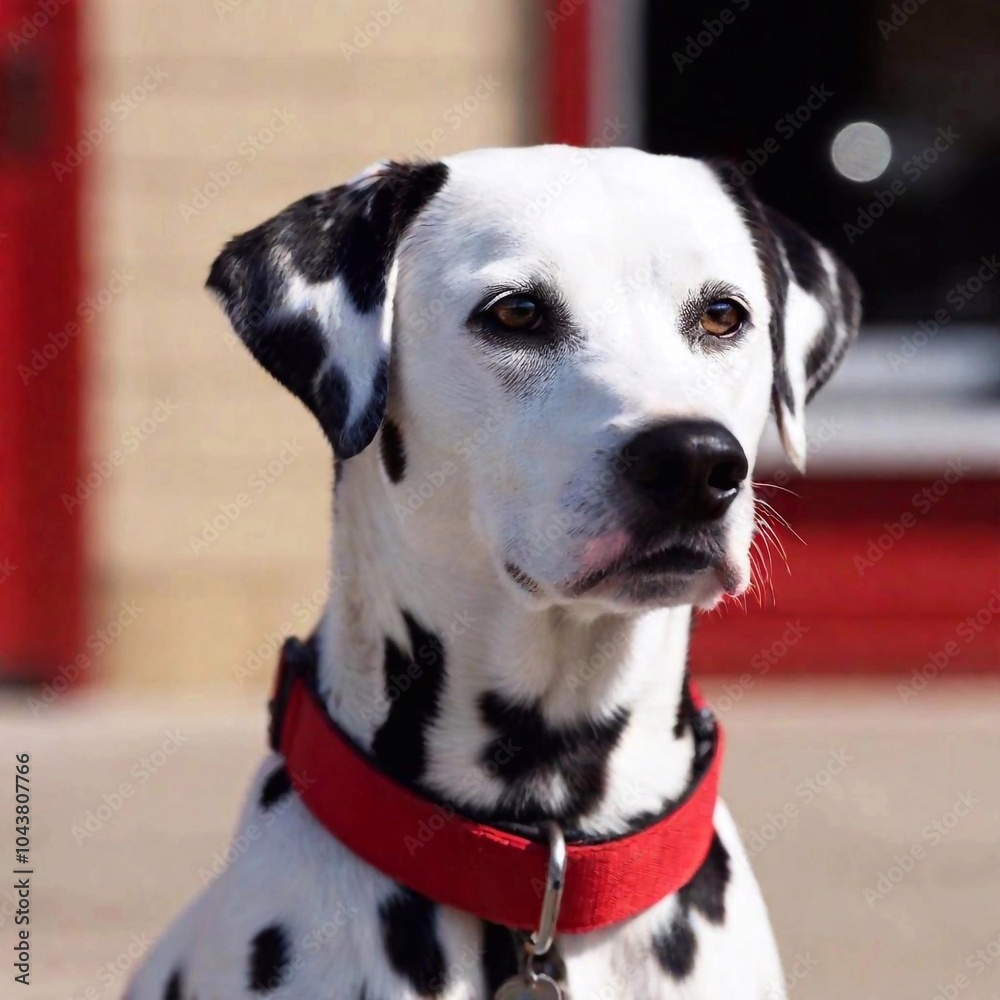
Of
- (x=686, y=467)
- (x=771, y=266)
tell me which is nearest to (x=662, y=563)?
(x=686, y=467)

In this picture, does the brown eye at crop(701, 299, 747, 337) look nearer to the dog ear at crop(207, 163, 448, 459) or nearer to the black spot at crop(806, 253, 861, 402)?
the black spot at crop(806, 253, 861, 402)

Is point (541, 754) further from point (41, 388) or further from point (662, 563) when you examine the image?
point (41, 388)

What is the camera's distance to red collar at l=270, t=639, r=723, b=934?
2014mm

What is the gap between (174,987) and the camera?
87.8 inches

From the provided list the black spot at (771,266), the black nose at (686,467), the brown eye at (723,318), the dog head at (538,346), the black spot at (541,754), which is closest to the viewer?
the black nose at (686,467)

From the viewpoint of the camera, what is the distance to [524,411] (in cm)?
213

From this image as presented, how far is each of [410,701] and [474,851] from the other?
26 cm

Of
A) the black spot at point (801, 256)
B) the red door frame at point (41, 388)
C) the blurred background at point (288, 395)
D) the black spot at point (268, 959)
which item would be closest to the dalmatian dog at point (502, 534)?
the black spot at point (268, 959)

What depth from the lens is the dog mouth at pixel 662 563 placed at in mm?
1998

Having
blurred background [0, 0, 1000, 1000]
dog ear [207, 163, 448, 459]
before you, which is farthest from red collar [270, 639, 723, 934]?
blurred background [0, 0, 1000, 1000]

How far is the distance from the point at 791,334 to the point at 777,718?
10.6 ft

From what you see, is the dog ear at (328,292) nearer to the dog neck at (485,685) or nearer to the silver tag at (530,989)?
the dog neck at (485,685)

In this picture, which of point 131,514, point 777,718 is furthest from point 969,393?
point 131,514

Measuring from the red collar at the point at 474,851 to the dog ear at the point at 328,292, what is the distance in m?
0.47
